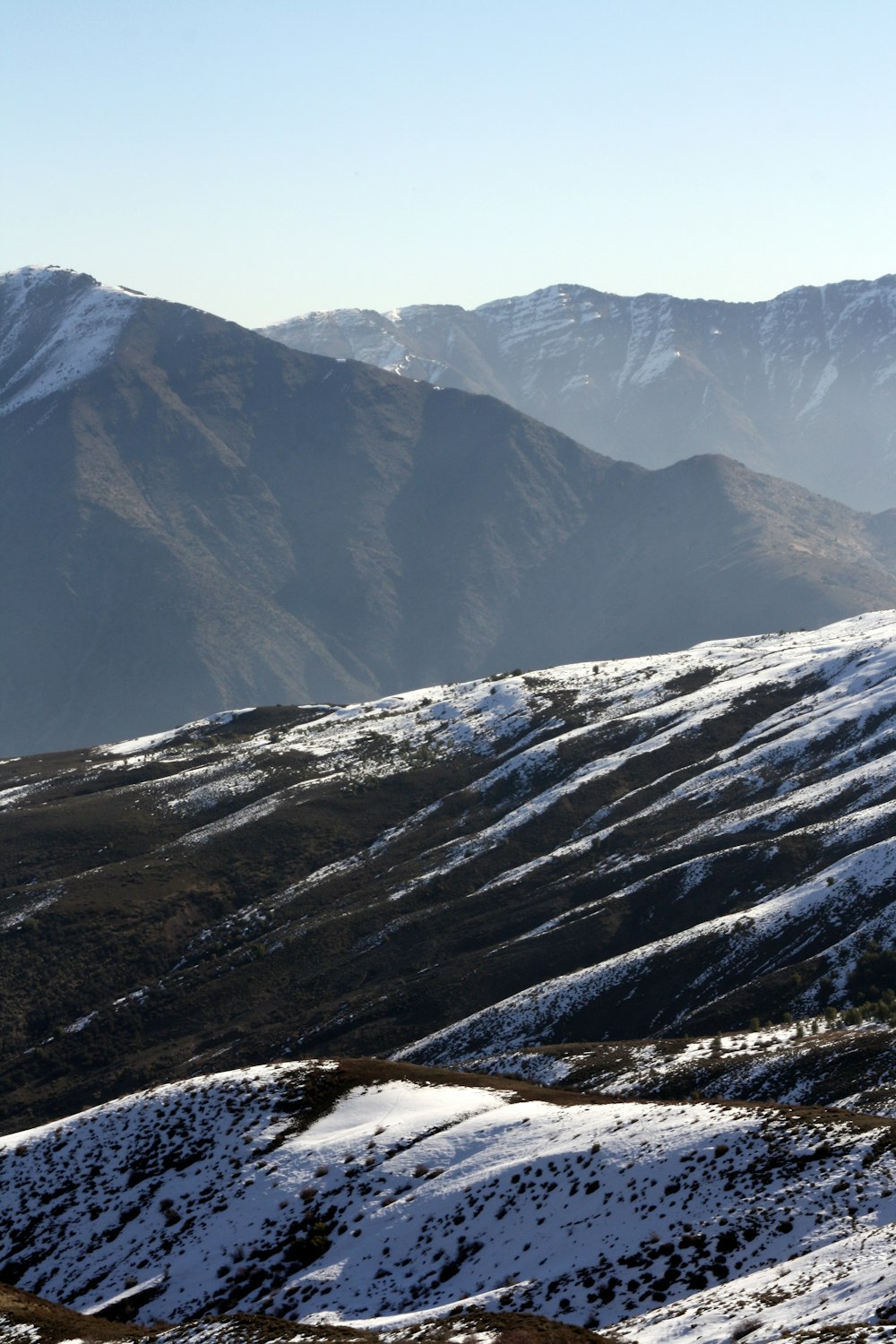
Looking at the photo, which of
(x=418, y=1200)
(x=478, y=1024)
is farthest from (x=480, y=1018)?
(x=418, y=1200)

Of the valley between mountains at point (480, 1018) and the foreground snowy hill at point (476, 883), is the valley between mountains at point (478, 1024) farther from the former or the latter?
the foreground snowy hill at point (476, 883)

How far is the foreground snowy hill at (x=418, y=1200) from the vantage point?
36.3m

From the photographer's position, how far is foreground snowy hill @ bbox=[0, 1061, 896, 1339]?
36.3 meters

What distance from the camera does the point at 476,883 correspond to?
14162cm

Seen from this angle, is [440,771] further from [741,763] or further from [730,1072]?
[730,1072]

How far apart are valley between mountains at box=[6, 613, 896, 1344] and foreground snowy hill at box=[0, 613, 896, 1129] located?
1.53 ft

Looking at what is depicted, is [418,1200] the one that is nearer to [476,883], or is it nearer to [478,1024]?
[478,1024]

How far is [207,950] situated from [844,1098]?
8897cm

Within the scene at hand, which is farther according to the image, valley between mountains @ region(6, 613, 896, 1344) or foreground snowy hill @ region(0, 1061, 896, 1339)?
valley between mountains @ region(6, 613, 896, 1344)

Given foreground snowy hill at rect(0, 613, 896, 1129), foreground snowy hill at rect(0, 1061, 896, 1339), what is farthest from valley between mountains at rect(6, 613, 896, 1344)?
foreground snowy hill at rect(0, 613, 896, 1129)

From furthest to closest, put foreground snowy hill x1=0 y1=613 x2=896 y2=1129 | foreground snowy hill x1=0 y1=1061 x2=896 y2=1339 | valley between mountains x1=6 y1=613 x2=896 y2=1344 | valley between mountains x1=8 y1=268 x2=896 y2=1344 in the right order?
foreground snowy hill x1=0 y1=613 x2=896 y2=1129
valley between mountains x1=6 y1=613 x2=896 y2=1344
valley between mountains x1=8 y1=268 x2=896 y2=1344
foreground snowy hill x1=0 y1=1061 x2=896 y2=1339

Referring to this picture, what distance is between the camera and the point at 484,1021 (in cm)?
10856

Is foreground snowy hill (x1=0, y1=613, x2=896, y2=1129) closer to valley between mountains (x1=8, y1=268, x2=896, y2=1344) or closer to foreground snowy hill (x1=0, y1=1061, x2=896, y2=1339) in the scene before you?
valley between mountains (x1=8, y1=268, x2=896, y2=1344)

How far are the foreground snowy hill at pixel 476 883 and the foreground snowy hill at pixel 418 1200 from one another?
47.3 m
